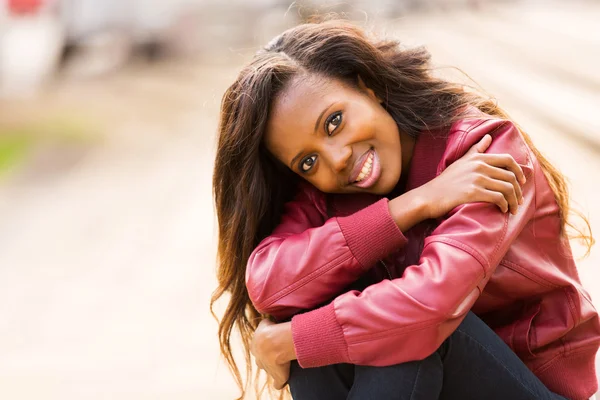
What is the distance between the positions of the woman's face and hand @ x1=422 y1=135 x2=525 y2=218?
113 millimetres

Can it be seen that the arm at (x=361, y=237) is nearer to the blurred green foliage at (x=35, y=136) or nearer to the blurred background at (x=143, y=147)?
the blurred background at (x=143, y=147)

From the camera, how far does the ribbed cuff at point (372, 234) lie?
1.35 m

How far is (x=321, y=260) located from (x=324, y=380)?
22cm

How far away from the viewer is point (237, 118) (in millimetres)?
1453

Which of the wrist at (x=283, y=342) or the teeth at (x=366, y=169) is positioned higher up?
the teeth at (x=366, y=169)

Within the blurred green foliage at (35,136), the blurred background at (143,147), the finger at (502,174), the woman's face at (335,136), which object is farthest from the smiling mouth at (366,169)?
the blurred green foliage at (35,136)

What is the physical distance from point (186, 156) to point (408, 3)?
403 cm

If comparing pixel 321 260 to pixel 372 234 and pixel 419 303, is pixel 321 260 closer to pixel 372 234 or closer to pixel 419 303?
pixel 372 234

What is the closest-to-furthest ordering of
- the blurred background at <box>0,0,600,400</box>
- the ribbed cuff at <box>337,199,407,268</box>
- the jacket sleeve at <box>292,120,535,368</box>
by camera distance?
the jacket sleeve at <box>292,120,535,368</box> < the ribbed cuff at <box>337,199,407,268</box> < the blurred background at <box>0,0,600,400</box>

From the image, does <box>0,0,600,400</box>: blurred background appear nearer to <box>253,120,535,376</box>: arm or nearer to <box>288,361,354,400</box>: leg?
<box>253,120,535,376</box>: arm

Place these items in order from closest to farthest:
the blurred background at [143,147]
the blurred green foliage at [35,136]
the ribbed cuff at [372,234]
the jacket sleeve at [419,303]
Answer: the jacket sleeve at [419,303]
the ribbed cuff at [372,234]
the blurred background at [143,147]
the blurred green foliage at [35,136]

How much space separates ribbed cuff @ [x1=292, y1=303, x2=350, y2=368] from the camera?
1303mm

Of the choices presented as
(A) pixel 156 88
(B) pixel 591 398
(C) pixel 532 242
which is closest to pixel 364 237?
(C) pixel 532 242

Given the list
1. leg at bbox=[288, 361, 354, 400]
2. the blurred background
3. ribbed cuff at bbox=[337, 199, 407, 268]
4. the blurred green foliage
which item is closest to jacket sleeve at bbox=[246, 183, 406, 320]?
ribbed cuff at bbox=[337, 199, 407, 268]
